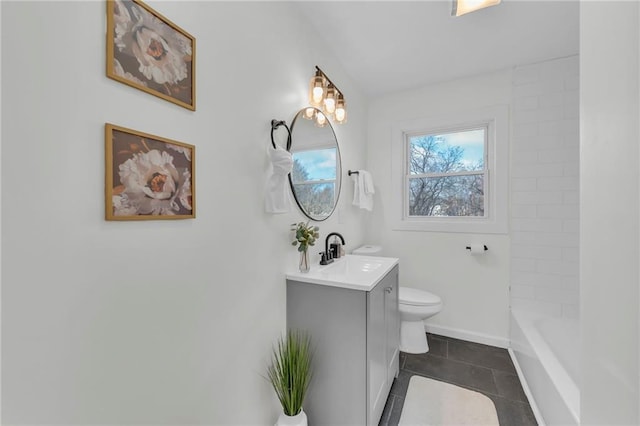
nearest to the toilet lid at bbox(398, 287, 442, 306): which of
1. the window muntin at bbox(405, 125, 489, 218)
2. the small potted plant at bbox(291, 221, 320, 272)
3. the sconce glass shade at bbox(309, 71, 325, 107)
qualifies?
the window muntin at bbox(405, 125, 489, 218)

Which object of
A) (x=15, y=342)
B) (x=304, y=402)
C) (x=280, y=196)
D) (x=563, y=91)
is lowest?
(x=304, y=402)

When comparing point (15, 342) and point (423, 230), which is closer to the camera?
point (15, 342)

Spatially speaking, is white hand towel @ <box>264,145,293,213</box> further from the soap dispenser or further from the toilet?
the toilet

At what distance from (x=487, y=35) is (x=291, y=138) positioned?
65.8 inches

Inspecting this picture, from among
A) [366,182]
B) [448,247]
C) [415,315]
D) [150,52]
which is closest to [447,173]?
[448,247]

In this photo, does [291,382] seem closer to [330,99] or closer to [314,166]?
[314,166]

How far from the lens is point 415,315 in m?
2.14

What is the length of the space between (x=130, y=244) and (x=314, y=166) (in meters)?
1.23

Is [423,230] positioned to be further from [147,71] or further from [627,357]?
[147,71]

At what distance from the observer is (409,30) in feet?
6.04

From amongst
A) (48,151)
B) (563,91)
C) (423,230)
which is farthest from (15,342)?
(563,91)

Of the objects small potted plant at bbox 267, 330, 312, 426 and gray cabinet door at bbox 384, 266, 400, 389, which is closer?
small potted plant at bbox 267, 330, 312, 426

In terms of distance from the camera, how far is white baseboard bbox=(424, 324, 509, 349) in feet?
7.72

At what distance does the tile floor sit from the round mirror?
1292 mm
